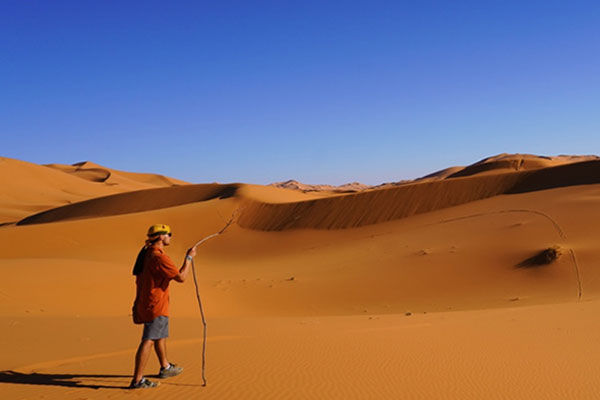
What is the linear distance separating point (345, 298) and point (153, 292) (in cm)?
1002

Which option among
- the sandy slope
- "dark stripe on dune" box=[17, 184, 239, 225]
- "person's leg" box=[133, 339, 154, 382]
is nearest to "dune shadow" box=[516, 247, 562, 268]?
"person's leg" box=[133, 339, 154, 382]

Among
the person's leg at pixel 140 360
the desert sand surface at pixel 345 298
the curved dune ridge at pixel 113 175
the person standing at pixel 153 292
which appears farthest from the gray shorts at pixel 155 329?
the curved dune ridge at pixel 113 175

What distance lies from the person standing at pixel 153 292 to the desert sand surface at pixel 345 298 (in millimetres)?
367

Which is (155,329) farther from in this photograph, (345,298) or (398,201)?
(398,201)

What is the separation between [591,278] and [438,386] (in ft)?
35.1

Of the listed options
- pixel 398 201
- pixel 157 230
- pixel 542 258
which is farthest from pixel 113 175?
pixel 157 230

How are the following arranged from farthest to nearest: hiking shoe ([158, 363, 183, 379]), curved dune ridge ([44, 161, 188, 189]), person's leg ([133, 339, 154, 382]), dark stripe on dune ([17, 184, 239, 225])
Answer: curved dune ridge ([44, 161, 188, 189]) → dark stripe on dune ([17, 184, 239, 225]) → hiking shoe ([158, 363, 183, 379]) → person's leg ([133, 339, 154, 382])

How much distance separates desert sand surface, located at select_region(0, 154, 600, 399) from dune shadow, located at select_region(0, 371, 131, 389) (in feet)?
0.08

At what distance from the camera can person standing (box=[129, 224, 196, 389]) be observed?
16.1 ft

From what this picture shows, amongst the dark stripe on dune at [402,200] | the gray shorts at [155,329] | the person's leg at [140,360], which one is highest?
the dark stripe on dune at [402,200]

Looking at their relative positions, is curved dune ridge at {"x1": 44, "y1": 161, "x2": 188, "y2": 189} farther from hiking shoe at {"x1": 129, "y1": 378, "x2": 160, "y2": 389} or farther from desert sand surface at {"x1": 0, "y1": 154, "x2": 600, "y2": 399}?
hiking shoe at {"x1": 129, "y1": 378, "x2": 160, "y2": 389}

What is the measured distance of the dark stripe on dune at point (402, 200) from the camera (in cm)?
2841

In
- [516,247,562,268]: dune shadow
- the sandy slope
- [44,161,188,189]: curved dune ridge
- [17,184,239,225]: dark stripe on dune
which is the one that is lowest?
[516,247,562,268]: dune shadow

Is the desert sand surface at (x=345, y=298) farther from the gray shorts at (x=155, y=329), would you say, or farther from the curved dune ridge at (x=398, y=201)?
the gray shorts at (x=155, y=329)
